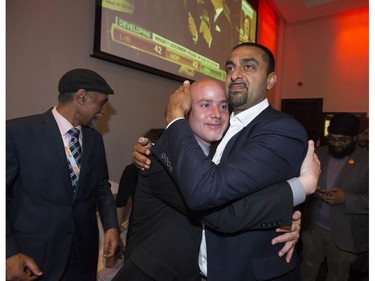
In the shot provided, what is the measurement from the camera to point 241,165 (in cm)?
96

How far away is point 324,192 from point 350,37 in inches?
214

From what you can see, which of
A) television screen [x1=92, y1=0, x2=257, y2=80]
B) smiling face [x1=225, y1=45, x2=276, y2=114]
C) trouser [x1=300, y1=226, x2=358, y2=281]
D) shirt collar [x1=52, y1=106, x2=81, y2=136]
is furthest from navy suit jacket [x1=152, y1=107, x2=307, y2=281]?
television screen [x1=92, y1=0, x2=257, y2=80]

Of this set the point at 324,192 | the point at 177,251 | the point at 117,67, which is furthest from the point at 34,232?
the point at 324,192

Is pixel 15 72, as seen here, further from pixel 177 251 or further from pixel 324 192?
pixel 324 192

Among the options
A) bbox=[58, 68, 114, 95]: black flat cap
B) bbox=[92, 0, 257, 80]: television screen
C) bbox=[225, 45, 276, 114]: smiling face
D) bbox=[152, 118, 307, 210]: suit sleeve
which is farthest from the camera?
bbox=[92, 0, 257, 80]: television screen

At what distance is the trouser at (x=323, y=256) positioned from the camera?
2.59 m

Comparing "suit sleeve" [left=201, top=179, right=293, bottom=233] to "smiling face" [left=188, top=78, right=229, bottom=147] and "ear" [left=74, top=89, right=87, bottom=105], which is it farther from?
"ear" [left=74, top=89, right=87, bottom=105]

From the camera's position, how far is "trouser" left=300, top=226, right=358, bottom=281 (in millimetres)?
2594

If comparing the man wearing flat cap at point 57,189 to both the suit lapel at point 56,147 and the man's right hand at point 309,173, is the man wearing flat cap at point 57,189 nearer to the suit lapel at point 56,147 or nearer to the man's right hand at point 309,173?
the suit lapel at point 56,147

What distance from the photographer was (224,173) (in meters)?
0.94

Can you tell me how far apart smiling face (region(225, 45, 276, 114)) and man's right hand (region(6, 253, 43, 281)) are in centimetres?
127

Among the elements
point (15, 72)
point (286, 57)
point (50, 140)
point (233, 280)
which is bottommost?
point (233, 280)

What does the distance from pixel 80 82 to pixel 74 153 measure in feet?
1.51

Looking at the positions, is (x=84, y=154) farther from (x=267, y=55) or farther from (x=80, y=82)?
(x=267, y=55)
